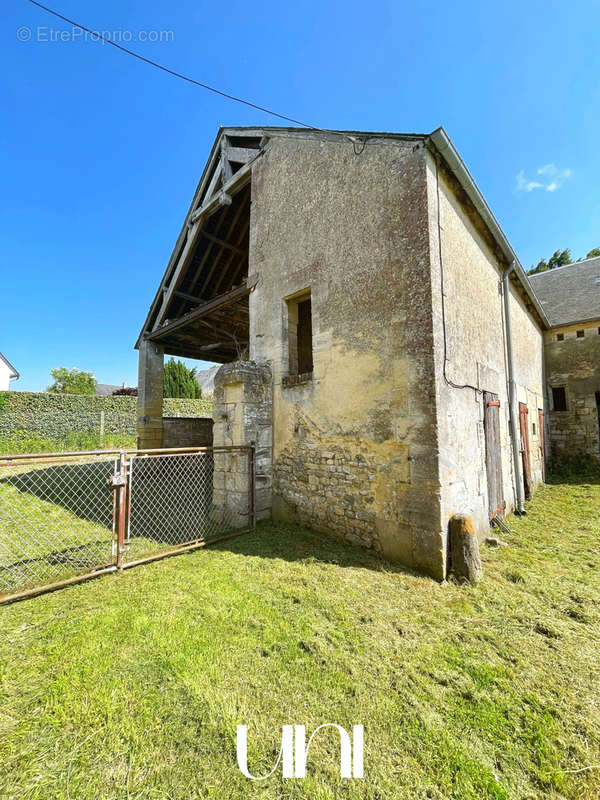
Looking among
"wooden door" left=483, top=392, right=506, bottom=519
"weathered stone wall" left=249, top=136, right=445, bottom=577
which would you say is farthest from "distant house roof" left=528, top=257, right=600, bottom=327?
"weathered stone wall" left=249, top=136, right=445, bottom=577

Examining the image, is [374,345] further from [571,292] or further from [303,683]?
[571,292]

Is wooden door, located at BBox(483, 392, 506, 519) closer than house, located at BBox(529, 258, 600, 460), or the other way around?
wooden door, located at BBox(483, 392, 506, 519)

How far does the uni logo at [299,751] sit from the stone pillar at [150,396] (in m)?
8.39

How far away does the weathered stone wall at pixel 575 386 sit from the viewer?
969 cm

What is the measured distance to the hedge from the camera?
40.9ft

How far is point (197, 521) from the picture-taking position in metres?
5.39

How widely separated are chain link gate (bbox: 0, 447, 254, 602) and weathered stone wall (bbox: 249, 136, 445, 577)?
3.00 feet

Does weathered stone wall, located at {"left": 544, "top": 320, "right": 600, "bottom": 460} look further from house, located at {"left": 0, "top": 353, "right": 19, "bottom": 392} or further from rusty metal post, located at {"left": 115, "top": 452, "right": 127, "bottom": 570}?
house, located at {"left": 0, "top": 353, "right": 19, "bottom": 392}

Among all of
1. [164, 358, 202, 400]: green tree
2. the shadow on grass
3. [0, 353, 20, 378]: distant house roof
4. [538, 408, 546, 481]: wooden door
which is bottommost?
the shadow on grass

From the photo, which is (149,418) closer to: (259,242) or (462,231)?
(259,242)

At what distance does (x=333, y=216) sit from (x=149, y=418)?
7463 mm

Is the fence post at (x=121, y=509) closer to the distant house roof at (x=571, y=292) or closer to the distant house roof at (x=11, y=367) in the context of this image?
the distant house roof at (x=571, y=292)

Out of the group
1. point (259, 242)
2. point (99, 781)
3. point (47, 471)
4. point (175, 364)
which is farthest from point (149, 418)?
point (175, 364)

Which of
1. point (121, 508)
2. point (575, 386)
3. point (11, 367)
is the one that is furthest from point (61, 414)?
point (575, 386)
